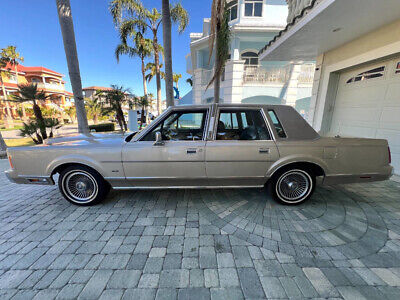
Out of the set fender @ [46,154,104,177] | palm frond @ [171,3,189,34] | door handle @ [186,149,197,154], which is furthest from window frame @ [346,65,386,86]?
palm frond @ [171,3,189,34]

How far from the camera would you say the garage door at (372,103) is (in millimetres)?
4121

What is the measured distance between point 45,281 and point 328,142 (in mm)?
3922

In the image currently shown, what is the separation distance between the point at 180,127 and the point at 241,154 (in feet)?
4.67

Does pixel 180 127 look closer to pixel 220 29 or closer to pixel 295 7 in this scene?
pixel 220 29

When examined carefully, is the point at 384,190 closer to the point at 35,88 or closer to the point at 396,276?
the point at 396,276

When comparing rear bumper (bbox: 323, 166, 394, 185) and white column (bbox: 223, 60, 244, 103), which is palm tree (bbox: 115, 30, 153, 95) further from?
rear bumper (bbox: 323, 166, 394, 185)

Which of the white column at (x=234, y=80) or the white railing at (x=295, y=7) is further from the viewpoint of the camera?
the white column at (x=234, y=80)

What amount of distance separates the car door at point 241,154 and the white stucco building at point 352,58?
1435 mm

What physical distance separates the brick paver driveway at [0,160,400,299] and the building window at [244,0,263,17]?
1405cm

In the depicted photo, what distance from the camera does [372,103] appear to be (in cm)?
462

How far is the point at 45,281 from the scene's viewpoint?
161 centimetres

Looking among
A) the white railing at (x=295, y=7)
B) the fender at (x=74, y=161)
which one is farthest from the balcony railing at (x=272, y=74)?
the fender at (x=74, y=161)

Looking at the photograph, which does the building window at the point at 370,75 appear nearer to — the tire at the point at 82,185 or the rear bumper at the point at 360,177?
the rear bumper at the point at 360,177

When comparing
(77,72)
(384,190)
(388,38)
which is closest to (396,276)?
(384,190)
